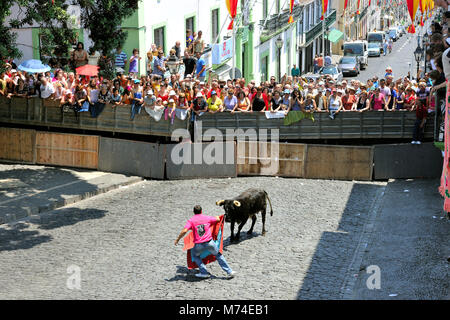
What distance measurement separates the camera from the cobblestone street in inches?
517

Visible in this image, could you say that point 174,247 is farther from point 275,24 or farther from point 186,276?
point 275,24

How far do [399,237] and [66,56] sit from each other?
1290 centimetres

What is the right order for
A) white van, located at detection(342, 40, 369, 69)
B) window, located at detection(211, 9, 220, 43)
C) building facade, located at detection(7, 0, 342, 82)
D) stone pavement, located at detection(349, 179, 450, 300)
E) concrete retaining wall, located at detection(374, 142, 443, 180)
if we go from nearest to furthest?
stone pavement, located at detection(349, 179, 450, 300) < concrete retaining wall, located at detection(374, 142, 443, 180) < building facade, located at detection(7, 0, 342, 82) < window, located at detection(211, 9, 220, 43) < white van, located at detection(342, 40, 369, 69)

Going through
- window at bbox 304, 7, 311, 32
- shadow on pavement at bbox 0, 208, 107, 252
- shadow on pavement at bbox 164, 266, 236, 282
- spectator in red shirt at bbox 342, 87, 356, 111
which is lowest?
shadow on pavement at bbox 164, 266, 236, 282

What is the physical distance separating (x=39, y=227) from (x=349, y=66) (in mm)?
39195

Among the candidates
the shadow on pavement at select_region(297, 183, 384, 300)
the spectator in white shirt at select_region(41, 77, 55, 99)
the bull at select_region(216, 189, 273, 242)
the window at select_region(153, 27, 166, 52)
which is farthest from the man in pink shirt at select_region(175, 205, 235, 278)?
the window at select_region(153, 27, 166, 52)

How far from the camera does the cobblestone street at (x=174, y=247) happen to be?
43.1 ft

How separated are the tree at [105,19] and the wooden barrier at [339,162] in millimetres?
6583

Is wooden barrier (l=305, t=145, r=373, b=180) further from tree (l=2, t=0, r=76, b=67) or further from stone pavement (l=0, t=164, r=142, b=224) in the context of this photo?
tree (l=2, t=0, r=76, b=67)

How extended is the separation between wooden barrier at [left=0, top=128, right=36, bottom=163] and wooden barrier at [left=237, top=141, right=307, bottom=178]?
6619 mm

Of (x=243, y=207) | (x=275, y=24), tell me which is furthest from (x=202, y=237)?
(x=275, y=24)

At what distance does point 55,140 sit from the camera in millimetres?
23781

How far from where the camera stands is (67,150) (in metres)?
23.6

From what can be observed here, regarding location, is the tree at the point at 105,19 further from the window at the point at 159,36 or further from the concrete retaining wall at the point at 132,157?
the window at the point at 159,36
